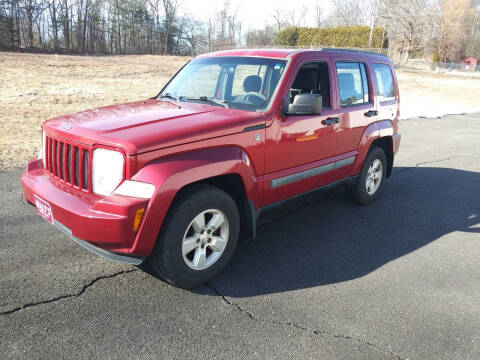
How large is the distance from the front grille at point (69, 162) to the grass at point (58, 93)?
3471 mm

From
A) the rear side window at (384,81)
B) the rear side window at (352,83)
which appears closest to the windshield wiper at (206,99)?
the rear side window at (352,83)

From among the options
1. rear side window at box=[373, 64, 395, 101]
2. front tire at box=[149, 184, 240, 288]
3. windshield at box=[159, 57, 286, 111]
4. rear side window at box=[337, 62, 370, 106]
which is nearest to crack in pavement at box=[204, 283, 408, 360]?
front tire at box=[149, 184, 240, 288]

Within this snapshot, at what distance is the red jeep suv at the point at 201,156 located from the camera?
2814 millimetres

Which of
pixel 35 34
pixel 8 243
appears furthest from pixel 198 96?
pixel 35 34

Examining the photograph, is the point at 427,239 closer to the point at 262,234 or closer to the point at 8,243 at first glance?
the point at 262,234

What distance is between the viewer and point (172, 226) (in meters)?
2.96

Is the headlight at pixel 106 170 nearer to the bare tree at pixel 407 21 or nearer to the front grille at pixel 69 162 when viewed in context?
the front grille at pixel 69 162

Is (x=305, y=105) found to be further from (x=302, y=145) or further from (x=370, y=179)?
(x=370, y=179)

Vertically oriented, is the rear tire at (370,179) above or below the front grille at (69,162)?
below

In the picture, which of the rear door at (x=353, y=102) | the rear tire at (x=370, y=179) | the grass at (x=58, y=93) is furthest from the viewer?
the grass at (x=58, y=93)

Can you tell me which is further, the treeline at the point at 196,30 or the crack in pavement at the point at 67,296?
the treeline at the point at 196,30

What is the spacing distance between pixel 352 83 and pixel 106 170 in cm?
318

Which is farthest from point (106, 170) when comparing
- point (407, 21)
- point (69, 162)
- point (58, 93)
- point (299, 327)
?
point (407, 21)

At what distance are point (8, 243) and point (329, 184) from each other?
3447 mm
